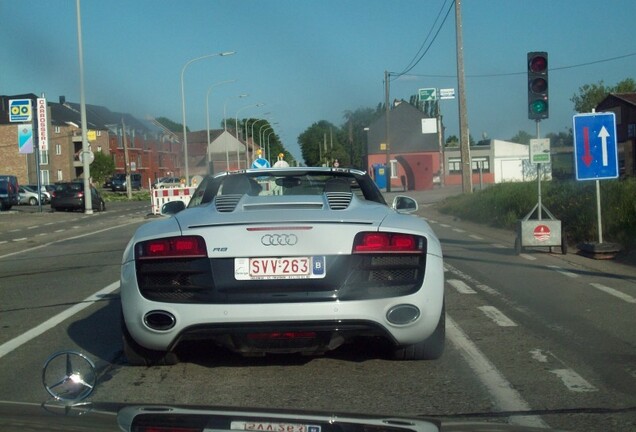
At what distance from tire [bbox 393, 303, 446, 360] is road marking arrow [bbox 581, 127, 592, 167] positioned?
28.7 ft

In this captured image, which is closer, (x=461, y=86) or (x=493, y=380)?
(x=493, y=380)

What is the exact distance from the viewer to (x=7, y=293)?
442 inches

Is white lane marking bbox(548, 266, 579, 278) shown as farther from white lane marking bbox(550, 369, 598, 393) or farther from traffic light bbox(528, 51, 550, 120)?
white lane marking bbox(550, 369, 598, 393)

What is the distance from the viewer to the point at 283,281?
5.44 meters

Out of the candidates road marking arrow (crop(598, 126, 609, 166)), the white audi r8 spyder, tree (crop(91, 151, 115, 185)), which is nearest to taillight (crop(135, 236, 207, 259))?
the white audi r8 spyder

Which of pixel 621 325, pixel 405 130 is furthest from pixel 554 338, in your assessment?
pixel 405 130

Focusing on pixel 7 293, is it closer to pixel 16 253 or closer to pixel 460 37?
pixel 16 253

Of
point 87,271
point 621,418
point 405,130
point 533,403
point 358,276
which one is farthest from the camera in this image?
point 405,130

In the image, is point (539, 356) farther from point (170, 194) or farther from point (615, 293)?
point (170, 194)

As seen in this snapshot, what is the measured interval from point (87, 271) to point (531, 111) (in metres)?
8.15

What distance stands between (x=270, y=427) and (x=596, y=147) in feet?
40.0

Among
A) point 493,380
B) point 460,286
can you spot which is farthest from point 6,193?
point 493,380

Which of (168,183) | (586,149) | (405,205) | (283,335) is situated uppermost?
(168,183)

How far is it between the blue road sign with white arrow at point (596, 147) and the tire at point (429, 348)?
8617mm
